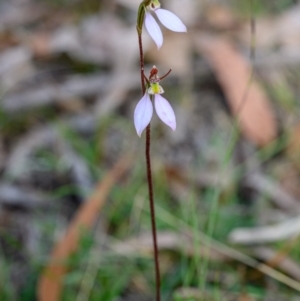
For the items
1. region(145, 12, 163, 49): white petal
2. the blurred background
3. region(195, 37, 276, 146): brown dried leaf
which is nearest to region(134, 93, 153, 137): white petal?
region(145, 12, 163, 49): white petal

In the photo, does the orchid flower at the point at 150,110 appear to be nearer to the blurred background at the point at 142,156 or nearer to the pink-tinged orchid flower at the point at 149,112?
the pink-tinged orchid flower at the point at 149,112

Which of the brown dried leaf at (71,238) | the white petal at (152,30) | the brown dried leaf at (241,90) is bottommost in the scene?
the brown dried leaf at (71,238)

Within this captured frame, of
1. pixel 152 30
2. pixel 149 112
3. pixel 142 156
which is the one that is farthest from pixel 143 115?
pixel 142 156

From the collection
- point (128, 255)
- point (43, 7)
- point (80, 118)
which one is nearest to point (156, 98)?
point (128, 255)

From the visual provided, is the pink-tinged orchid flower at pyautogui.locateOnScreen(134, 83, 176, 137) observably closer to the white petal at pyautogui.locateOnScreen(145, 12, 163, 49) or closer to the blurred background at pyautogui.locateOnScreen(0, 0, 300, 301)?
the white petal at pyautogui.locateOnScreen(145, 12, 163, 49)

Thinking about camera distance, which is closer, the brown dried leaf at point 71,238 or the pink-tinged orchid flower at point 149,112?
the pink-tinged orchid flower at point 149,112

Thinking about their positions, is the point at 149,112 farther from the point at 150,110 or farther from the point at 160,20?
the point at 160,20

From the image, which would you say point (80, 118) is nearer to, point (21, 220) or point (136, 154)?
point (136, 154)

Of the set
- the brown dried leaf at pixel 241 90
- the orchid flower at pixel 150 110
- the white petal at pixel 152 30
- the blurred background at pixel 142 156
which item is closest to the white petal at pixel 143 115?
the orchid flower at pixel 150 110
